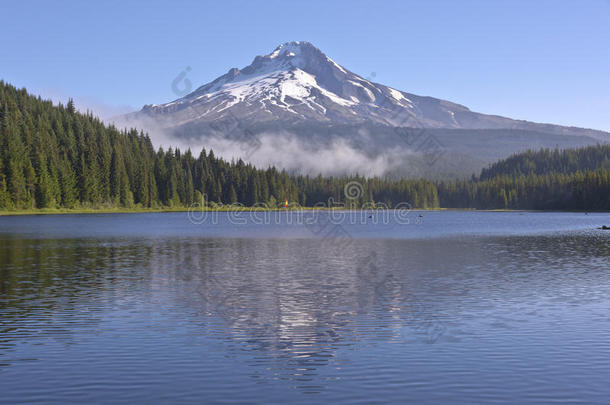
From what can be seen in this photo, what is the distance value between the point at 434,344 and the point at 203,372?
9.79m

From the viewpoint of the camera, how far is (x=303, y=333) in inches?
1088

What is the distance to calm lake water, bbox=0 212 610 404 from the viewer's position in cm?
1947

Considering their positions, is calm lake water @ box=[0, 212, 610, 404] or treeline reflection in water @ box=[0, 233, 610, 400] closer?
calm lake water @ box=[0, 212, 610, 404]

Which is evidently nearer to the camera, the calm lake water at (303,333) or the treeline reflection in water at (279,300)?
the calm lake water at (303,333)

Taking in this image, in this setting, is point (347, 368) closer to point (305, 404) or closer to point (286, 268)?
point (305, 404)

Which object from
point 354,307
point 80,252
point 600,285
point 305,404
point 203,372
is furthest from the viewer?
point 80,252

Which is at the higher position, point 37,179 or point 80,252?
point 37,179

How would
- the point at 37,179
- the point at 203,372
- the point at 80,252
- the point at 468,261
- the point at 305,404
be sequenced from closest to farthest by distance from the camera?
the point at 305,404, the point at 203,372, the point at 468,261, the point at 80,252, the point at 37,179

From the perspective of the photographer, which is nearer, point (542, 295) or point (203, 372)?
point (203, 372)

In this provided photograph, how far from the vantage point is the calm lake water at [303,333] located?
19.5 meters

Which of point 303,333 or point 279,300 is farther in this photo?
point 279,300

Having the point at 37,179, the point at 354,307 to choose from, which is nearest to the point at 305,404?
the point at 354,307

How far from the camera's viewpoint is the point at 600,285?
4450cm

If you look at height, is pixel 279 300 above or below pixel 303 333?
above
